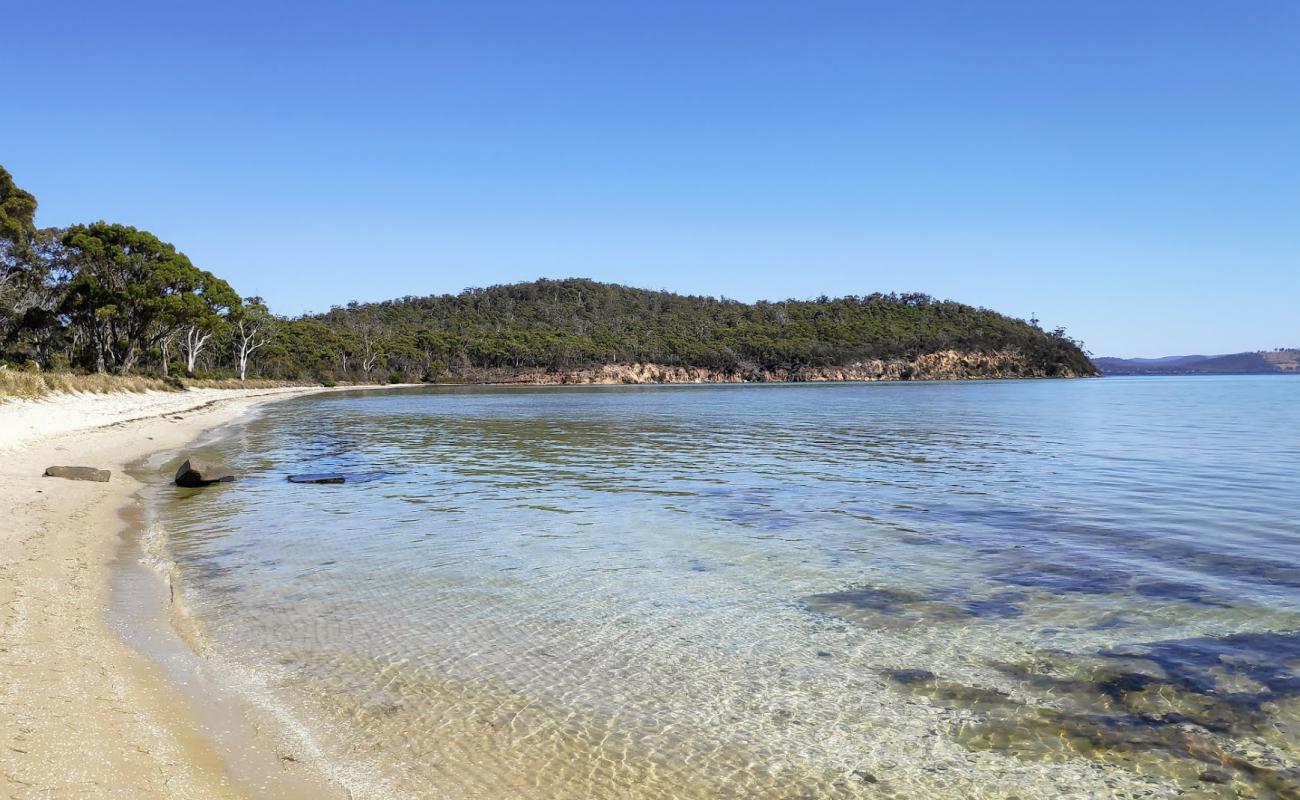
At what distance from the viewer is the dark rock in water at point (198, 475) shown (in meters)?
17.2

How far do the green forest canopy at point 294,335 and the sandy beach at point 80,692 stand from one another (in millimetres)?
42670

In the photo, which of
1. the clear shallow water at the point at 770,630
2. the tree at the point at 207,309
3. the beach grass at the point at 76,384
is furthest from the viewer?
the tree at the point at 207,309

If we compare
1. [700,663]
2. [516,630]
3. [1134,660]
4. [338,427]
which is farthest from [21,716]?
[338,427]

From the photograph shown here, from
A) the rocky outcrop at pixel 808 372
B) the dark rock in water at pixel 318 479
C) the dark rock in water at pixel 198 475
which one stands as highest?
the rocky outcrop at pixel 808 372

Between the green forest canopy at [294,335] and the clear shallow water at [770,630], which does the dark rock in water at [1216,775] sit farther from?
the green forest canopy at [294,335]

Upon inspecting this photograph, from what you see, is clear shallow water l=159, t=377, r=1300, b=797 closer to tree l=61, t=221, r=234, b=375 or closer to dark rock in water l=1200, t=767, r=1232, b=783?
dark rock in water l=1200, t=767, r=1232, b=783

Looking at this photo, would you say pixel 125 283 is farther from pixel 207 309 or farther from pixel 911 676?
pixel 911 676

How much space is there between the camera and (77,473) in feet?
53.8

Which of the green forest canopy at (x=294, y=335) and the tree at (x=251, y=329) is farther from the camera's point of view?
the tree at (x=251, y=329)

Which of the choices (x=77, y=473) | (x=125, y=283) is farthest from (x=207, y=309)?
(x=77, y=473)

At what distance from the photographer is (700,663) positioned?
671 cm

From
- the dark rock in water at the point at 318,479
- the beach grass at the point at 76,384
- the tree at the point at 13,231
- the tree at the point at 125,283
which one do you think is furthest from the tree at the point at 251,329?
the dark rock in water at the point at 318,479

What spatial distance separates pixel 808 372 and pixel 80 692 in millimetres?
167256

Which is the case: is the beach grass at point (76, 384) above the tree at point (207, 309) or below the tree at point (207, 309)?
below
